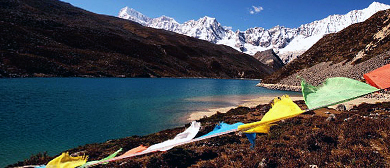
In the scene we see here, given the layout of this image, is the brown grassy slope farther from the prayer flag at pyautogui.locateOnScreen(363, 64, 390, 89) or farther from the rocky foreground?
the prayer flag at pyautogui.locateOnScreen(363, 64, 390, 89)

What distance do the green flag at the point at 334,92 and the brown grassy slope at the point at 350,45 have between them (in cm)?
5723

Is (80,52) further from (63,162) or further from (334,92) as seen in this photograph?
(334,92)

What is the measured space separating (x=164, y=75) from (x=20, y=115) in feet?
372

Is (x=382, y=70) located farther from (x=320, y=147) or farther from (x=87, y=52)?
(x=87, y=52)

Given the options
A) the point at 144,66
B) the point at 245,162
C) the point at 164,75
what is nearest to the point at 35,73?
the point at 144,66

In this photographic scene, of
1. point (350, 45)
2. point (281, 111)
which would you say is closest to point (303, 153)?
point (281, 111)

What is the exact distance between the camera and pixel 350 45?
61312mm

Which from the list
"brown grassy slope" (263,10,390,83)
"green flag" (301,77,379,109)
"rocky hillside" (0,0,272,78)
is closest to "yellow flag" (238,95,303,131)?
"green flag" (301,77,379,109)

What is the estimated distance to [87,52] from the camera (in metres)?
116

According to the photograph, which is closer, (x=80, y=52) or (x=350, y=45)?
(x=350, y=45)

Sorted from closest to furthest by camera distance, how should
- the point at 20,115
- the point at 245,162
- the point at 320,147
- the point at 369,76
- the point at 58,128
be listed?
1. the point at 369,76
2. the point at 245,162
3. the point at 320,147
4. the point at 58,128
5. the point at 20,115

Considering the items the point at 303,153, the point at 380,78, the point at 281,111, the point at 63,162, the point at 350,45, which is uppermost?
the point at 350,45

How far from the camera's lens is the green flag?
290 centimetres

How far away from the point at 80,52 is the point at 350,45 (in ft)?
420
